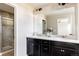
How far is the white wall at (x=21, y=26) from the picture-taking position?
2848 mm

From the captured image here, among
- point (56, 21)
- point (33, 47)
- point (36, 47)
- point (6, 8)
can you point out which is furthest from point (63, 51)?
point (6, 8)

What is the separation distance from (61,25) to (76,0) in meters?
2.68

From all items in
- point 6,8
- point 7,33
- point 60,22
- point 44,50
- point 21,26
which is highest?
point 6,8

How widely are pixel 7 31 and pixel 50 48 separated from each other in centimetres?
166

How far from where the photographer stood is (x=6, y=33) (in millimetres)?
3281

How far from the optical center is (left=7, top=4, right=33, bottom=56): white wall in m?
2.85

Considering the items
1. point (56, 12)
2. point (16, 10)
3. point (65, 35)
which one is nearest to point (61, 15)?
point (56, 12)

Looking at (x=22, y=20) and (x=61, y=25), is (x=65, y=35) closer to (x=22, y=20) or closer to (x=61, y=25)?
(x=61, y=25)

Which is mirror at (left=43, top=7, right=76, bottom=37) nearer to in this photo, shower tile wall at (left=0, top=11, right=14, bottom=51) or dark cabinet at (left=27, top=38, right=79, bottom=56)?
dark cabinet at (left=27, top=38, right=79, bottom=56)

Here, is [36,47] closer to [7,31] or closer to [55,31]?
[55,31]

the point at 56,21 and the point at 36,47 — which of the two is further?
the point at 56,21

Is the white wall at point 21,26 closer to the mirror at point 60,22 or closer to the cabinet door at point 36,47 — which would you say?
the cabinet door at point 36,47

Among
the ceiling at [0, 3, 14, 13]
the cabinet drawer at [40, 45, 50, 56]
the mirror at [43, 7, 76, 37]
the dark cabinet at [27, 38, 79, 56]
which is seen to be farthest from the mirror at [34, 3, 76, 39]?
the ceiling at [0, 3, 14, 13]

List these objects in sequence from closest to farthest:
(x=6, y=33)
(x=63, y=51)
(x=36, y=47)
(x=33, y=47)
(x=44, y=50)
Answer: (x=63, y=51), (x=44, y=50), (x=36, y=47), (x=33, y=47), (x=6, y=33)
